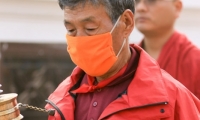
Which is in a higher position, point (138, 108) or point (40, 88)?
point (138, 108)

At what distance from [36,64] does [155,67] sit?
3.91 metres

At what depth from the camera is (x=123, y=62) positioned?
7.51 feet

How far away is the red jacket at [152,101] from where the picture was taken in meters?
2.08

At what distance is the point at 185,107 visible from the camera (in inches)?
83.1

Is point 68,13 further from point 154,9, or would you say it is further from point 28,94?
point 28,94

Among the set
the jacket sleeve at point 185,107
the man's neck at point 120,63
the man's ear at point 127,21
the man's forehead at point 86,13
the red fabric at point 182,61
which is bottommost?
the red fabric at point 182,61

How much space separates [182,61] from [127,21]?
1.28 m

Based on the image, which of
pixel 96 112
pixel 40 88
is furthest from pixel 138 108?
pixel 40 88

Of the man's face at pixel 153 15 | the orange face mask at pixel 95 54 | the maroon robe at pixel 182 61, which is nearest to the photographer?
the orange face mask at pixel 95 54

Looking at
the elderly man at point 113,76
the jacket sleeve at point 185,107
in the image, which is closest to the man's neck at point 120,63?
the elderly man at point 113,76

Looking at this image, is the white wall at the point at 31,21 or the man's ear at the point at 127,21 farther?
the white wall at the point at 31,21

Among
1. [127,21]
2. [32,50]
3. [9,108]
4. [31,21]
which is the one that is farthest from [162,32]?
[32,50]

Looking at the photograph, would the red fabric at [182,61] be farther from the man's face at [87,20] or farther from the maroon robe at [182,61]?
the man's face at [87,20]

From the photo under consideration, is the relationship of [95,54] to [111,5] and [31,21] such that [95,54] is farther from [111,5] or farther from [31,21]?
[31,21]
